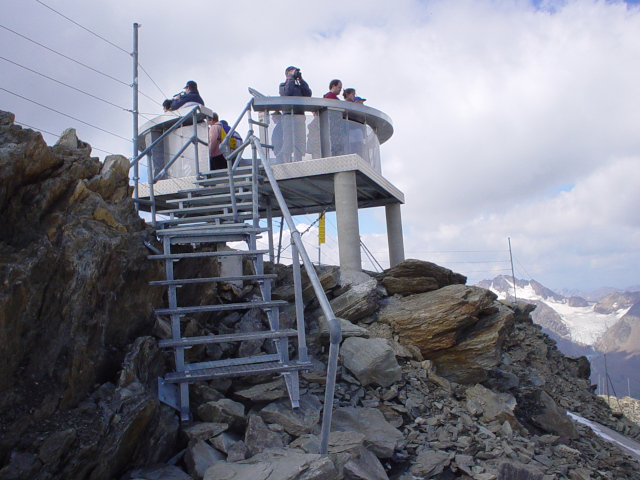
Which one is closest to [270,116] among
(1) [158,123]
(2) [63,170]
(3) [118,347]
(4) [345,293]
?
(1) [158,123]

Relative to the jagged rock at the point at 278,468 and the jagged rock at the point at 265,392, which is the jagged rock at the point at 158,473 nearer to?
the jagged rock at the point at 278,468

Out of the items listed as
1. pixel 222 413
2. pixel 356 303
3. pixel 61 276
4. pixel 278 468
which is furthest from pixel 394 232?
pixel 278 468

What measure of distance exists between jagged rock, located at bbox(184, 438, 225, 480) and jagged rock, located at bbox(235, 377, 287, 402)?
2.34ft

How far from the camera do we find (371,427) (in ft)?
14.9

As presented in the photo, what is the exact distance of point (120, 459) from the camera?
3.46 m

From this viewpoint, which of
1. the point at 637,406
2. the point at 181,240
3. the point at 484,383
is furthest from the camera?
the point at 637,406

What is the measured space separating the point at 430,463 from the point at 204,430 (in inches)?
78.3

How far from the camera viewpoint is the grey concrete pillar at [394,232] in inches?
580

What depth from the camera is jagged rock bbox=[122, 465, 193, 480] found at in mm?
3371

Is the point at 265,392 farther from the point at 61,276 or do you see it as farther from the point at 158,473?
the point at 61,276

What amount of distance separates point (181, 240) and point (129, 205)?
0.74 meters

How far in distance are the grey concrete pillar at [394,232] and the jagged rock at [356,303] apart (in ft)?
22.2

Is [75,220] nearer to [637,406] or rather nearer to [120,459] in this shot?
[120,459]

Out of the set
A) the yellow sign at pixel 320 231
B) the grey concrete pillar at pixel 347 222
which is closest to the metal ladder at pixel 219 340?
the grey concrete pillar at pixel 347 222
